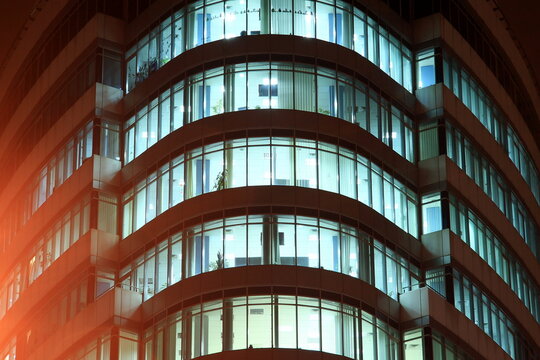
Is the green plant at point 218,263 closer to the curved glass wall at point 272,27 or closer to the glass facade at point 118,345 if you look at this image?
the glass facade at point 118,345

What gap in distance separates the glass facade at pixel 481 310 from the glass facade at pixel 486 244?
2.30 m

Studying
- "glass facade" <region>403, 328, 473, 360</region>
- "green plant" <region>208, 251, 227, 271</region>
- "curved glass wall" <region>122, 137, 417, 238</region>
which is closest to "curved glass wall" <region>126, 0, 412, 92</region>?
"curved glass wall" <region>122, 137, 417, 238</region>

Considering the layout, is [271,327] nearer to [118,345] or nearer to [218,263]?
[218,263]

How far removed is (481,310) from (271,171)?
13901 mm

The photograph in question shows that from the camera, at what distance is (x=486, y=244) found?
7894 cm

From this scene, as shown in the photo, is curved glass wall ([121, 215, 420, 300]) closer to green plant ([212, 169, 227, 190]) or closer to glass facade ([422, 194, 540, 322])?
green plant ([212, 169, 227, 190])

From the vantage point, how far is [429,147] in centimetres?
7594

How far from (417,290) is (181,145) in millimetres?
12774

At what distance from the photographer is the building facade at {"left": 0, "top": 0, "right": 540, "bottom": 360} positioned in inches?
2682

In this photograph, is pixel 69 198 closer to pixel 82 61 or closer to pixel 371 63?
pixel 82 61

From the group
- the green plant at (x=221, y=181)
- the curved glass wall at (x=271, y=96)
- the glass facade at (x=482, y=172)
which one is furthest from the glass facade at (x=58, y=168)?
the glass facade at (x=482, y=172)

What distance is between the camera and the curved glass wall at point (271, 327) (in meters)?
66.2

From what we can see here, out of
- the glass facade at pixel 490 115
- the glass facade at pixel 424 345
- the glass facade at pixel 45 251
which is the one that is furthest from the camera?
the glass facade at pixel 490 115

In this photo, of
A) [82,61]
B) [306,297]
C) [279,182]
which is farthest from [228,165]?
[82,61]
